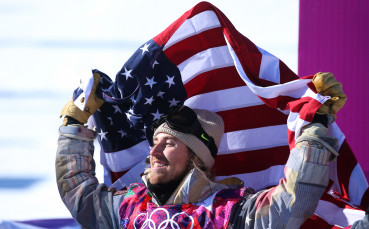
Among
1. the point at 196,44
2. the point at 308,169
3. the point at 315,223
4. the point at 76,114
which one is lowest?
the point at 315,223

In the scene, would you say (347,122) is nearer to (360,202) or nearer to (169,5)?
(360,202)

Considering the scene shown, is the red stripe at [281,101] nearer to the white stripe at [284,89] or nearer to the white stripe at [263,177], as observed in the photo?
the white stripe at [284,89]

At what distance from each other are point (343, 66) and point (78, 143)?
1192 millimetres

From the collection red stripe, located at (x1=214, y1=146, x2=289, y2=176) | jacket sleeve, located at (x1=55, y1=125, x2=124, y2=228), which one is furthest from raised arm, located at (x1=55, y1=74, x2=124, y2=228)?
red stripe, located at (x1=214, y1=146, x2=289, y2=176)

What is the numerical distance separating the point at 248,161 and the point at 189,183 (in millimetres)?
369

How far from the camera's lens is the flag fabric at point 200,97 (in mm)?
2473

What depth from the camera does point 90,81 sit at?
99.7 inches

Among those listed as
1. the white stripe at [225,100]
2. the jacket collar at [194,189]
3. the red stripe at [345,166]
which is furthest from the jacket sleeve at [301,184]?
the white stripe at [225,100]

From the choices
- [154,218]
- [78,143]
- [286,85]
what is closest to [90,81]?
[78,143]

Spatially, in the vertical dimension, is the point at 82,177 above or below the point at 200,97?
below

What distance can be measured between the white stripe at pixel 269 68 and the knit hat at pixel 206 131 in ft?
0.87

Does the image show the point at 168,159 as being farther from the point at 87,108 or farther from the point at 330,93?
the point at 330,93

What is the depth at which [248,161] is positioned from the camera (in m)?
2.59

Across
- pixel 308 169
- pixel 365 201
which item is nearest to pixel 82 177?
pixel 308 169
